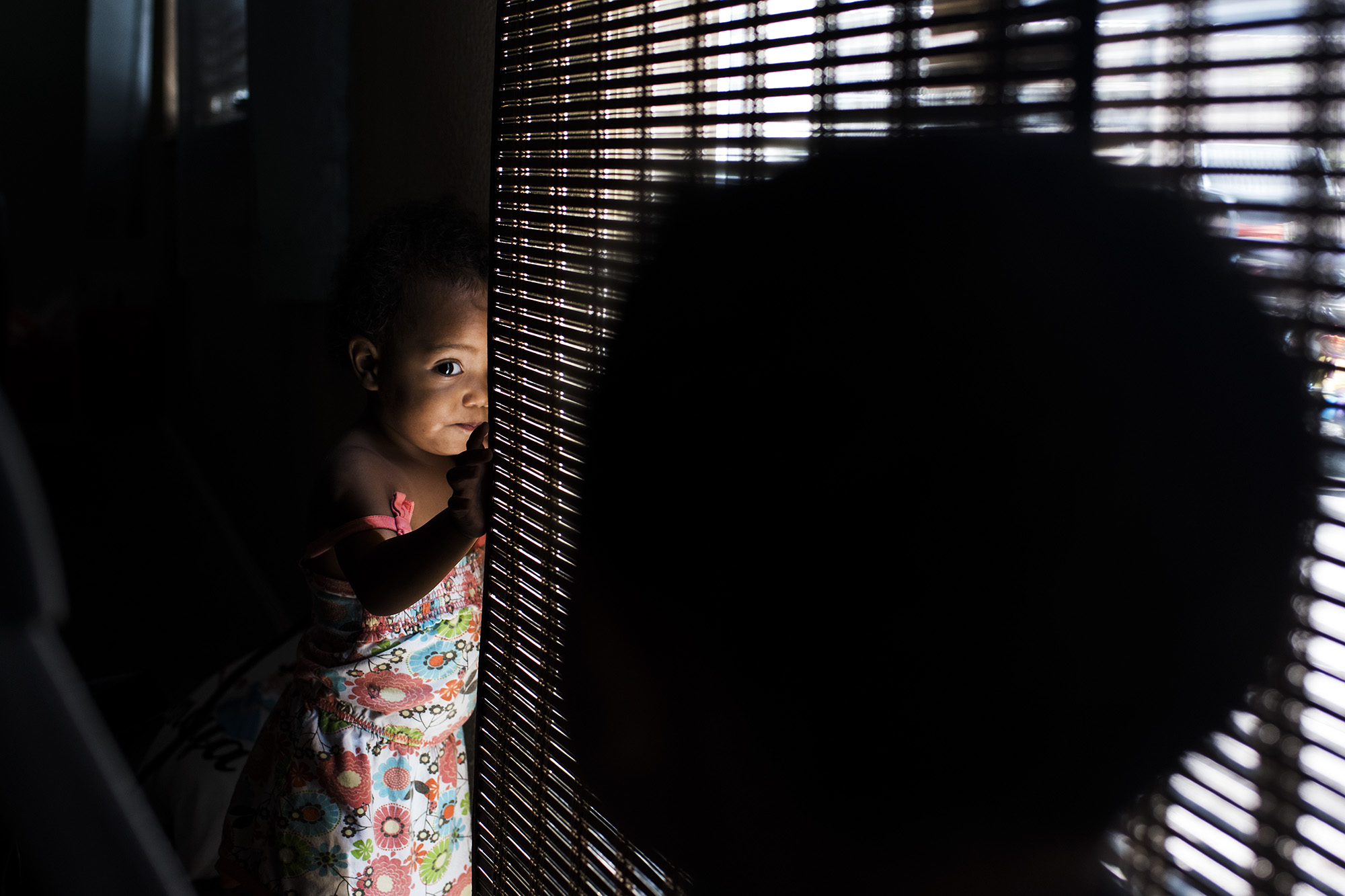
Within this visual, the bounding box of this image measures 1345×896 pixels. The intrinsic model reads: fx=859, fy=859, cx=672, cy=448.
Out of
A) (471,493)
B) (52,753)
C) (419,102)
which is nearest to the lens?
(52,753)

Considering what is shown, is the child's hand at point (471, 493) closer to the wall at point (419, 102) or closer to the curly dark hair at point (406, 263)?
the curly dark hair at point (406, 263)

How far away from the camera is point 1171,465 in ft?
0.99

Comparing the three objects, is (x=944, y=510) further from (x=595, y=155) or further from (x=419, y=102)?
(x=419, y=102)

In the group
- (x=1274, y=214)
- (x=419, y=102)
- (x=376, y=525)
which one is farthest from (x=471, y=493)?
(x=419, y=102)

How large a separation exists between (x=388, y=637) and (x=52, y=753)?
663mm

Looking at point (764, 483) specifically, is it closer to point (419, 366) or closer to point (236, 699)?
point (419, 366)

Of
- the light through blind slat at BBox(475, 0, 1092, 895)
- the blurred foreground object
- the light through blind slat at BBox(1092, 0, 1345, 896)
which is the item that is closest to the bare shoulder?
the light through blind slat at BBox(475, 0, 1092, 895)

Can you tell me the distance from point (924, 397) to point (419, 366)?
0.61 meters

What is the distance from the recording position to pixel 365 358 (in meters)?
0.89

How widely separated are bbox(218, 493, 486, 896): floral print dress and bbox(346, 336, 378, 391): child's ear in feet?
0.43

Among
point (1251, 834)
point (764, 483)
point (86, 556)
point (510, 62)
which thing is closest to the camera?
point (1251, 834)

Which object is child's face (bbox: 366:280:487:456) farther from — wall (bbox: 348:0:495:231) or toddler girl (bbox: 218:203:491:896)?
wall (bbox: 348:0:495:231)

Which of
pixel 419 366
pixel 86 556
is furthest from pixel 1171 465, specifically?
pixel 86 556

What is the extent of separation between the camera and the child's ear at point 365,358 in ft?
2.91
